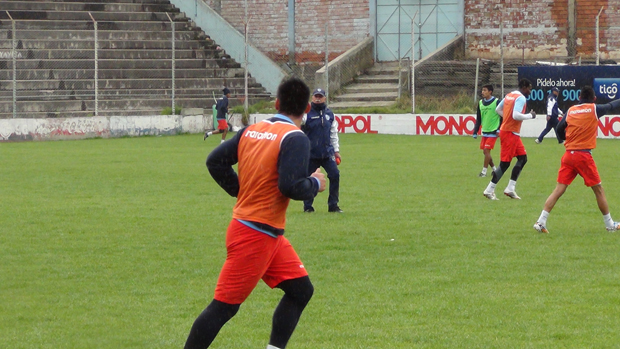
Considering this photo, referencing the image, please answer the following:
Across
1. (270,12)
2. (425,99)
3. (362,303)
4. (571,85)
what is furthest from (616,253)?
(270,12)

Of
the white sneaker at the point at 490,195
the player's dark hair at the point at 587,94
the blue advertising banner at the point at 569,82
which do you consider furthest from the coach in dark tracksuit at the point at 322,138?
the blue advertising banner at the point at 569,82

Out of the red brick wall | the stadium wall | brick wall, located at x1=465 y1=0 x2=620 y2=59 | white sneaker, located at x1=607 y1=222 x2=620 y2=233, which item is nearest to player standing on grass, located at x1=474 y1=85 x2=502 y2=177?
white sneaker, located at x1=607 y1=222 x2=620 y2=233

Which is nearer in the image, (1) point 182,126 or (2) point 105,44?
(1) point 182,126

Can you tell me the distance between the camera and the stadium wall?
29.1 m

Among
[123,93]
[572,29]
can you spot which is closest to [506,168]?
[572,29]

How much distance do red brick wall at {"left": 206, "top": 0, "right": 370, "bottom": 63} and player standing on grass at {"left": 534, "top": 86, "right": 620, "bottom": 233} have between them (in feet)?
93.5

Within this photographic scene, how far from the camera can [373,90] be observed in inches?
1428

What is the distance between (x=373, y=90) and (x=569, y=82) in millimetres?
8932

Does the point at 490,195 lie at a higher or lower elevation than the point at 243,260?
lower

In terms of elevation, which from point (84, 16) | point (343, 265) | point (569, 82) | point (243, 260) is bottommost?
point (343, 265)

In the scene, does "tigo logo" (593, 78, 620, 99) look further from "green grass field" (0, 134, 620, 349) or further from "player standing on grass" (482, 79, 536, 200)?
"player standing on grass" (482, 79, 536, 200)

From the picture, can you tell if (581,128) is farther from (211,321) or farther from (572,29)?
(572,29)

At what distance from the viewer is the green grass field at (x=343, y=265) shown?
263 inches

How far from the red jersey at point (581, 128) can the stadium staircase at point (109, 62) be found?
79.8ft
